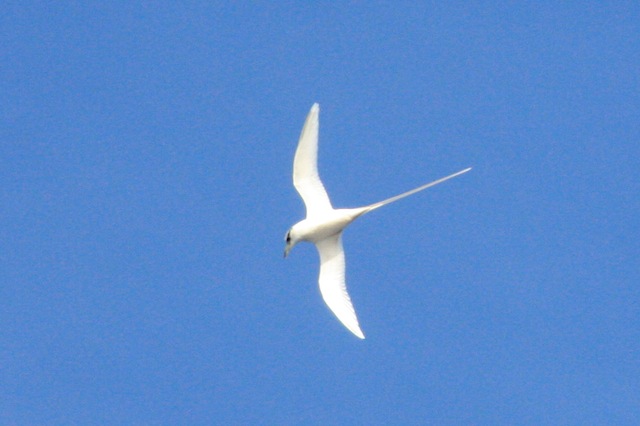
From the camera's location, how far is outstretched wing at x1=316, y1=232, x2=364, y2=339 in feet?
54.7

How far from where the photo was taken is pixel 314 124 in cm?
1617

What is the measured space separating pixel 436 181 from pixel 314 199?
3360 mm

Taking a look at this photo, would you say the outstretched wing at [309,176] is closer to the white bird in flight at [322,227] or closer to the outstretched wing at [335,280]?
the white bird in flight at [322,227]

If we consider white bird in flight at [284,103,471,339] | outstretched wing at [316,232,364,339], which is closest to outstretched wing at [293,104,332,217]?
white bird in flight at [284,103,471,339]

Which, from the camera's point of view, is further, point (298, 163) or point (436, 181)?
point (298, 163)

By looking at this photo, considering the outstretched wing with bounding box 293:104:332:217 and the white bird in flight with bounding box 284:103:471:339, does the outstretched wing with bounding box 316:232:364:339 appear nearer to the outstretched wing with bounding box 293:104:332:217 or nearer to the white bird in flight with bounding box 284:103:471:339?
the white bird in flight with bounding box 284:103:471:339

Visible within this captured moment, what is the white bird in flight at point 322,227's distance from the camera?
16422 millimetres

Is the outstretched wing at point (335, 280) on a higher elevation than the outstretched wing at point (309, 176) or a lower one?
lower

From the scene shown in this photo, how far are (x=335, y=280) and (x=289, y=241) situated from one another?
45.3 inches

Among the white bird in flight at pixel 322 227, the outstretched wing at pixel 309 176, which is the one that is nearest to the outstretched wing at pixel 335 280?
the white bird in flight at pixel 322 227

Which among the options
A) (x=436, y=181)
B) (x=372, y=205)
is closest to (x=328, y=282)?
(x=372, y=205)

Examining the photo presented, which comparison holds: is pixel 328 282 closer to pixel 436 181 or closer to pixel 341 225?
pixel 341 225

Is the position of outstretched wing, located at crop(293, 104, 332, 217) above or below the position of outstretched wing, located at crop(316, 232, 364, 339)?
above

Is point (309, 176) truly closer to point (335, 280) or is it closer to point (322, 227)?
point (322, 227)
